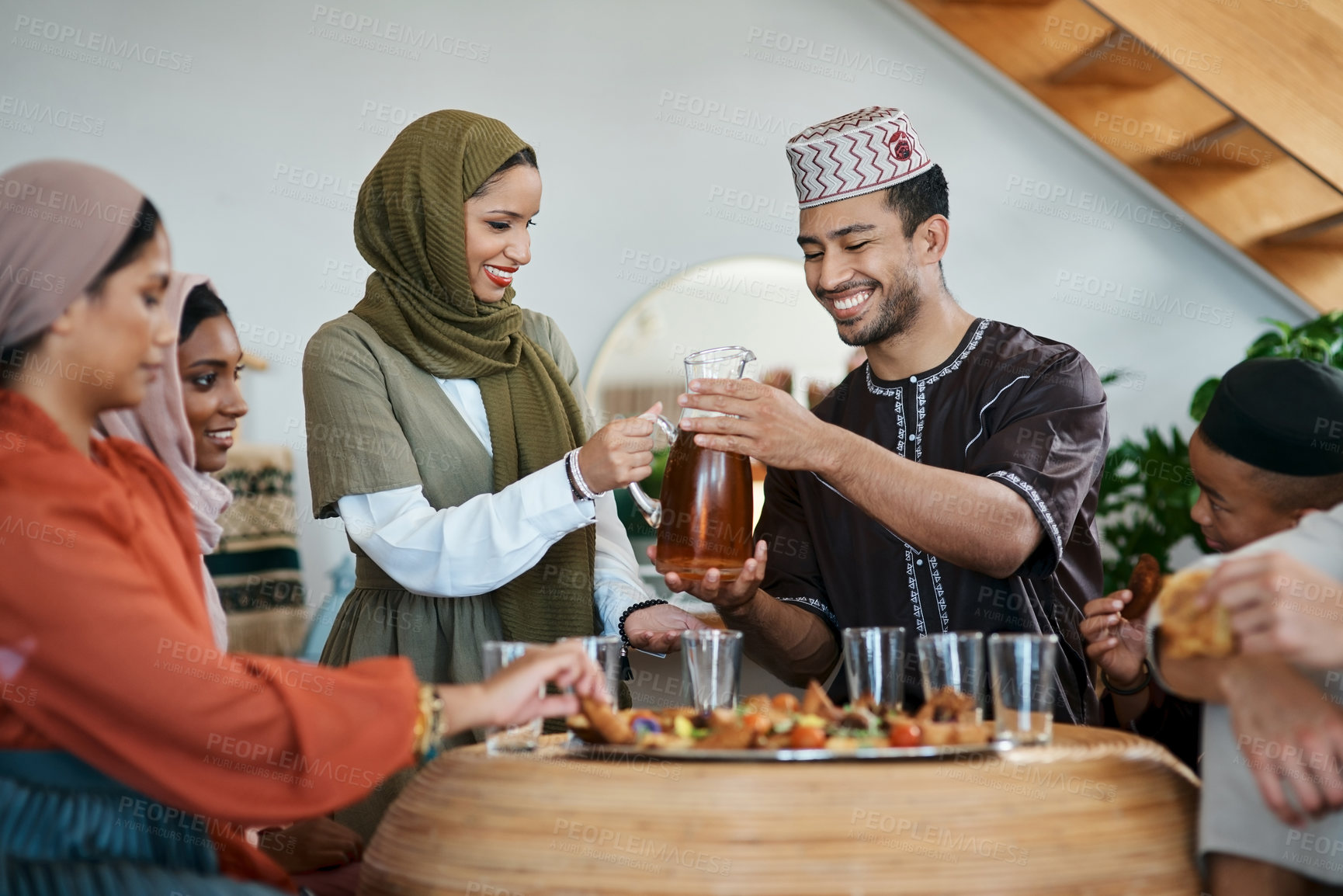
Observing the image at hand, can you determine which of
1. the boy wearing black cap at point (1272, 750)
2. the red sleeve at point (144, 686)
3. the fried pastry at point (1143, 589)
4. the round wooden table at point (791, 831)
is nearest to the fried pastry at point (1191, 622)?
the boy wearing black cap at point (1272, 750)

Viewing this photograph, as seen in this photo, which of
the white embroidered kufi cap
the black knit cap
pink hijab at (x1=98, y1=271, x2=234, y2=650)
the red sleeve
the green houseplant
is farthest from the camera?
the green houseplant

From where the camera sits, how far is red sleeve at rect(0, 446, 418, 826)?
1.01 metres

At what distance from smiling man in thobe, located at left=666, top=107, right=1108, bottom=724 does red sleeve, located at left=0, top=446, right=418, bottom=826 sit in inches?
27.7

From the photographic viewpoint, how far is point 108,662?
1.01m

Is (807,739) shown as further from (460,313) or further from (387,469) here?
(460,313)

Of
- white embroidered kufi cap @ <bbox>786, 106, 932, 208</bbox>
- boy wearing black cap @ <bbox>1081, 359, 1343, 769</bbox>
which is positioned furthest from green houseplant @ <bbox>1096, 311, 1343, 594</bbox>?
boy wearing black cap @ <bbox>1081, 359, 1343, 769</bbox>

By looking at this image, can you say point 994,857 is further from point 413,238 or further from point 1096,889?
point 413,238

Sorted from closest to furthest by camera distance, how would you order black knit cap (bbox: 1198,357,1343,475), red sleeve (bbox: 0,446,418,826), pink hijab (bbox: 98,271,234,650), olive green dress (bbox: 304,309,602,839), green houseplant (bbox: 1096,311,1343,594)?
red sleeve (bbox: 0,446,418,826)
pink hijab (bbox: 98,271,234,650)
black knit cap (bbox: 1198,357,1343,475)
olive green dress (bbox: 304,309,602,839)
green houseplant (bbox: 1096,311,1343,594)

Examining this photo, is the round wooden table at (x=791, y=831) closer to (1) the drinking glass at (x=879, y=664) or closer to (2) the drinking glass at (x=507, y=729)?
(2) the drinking glass at (x=507, y=729)

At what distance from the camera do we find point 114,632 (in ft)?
3.32

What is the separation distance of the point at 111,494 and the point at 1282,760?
1.10m

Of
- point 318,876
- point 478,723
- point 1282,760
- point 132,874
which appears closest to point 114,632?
point 132,874

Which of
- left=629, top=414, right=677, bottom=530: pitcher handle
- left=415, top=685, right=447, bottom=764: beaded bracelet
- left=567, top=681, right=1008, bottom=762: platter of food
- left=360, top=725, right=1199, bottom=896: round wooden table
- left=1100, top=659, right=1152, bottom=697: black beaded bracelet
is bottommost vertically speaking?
left=1100, top=659, right=1152, bottom=697: black beaded bracelet

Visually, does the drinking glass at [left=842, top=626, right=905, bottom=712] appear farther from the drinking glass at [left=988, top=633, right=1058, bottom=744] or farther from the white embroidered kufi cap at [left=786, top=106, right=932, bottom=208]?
the white embroidered kufi cap at [left=786, top=106, right=932, bottom=208]
